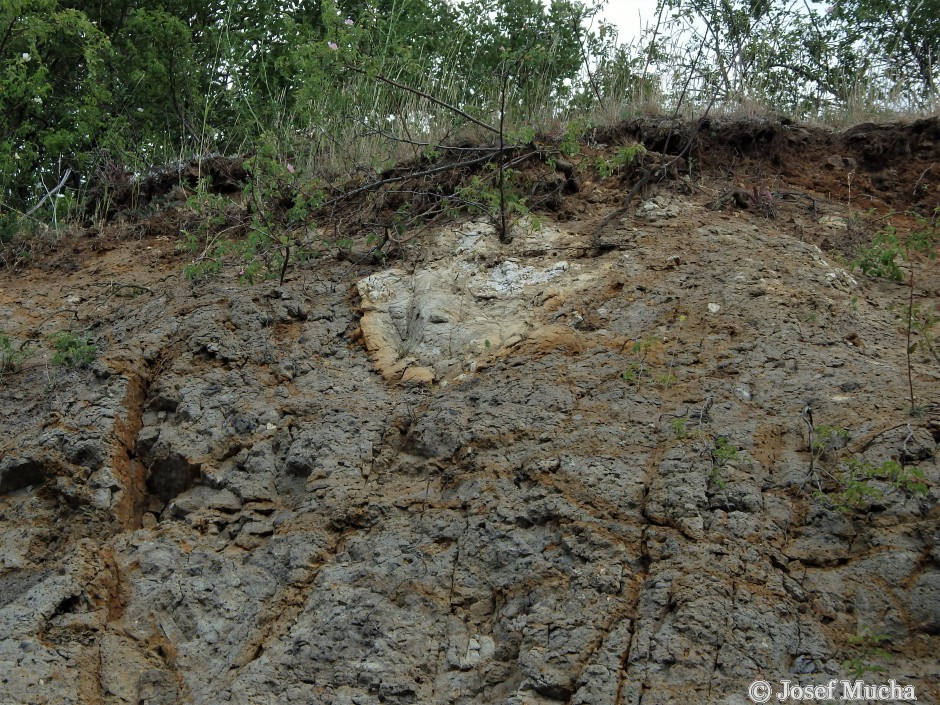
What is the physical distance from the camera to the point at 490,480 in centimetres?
473

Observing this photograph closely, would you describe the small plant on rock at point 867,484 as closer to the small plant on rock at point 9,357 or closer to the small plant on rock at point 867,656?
the small plant on rock at point 867,656

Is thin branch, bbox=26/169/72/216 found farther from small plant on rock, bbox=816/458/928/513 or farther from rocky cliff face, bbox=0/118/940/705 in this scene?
small plant on rock, bbox=816/458/928/513

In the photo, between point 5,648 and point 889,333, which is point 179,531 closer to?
point 5,648

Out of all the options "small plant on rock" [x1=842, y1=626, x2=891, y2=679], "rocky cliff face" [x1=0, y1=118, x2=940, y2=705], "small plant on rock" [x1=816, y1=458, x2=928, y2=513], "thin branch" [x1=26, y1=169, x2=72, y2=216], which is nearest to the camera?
"small plant on rock" [x1=842, y1=626, x2=891, y2=679]

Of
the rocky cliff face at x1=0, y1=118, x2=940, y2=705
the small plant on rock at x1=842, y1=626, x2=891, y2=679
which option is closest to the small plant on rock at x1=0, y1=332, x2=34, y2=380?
the rocky cliff face at x1=0, y1=118, x2=940, y2=705

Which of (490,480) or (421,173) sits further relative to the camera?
(421,173)

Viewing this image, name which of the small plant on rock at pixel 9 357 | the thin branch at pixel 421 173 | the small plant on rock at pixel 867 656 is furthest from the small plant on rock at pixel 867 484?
the small plant on rock at pixel 9 357

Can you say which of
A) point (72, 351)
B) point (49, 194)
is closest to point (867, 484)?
point (72, 351)

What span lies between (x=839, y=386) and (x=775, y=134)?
2817 mm

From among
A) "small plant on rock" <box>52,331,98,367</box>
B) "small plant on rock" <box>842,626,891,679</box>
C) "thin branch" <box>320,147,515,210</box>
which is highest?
"thin branch" <box>320,147,515,210</box>

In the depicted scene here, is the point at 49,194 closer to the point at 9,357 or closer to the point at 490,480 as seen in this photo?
the point at 9,357

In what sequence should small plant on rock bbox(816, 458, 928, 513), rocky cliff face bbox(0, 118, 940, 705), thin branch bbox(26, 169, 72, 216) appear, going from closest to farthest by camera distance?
rocky cliff face bbox(0, 118, 940, 705) → small plant on rock bbox(816, 458, 928, 513) → thin branch bbox(26, 169, 72, 216)

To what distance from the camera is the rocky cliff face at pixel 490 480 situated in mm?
3969

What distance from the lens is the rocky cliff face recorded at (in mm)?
3969
